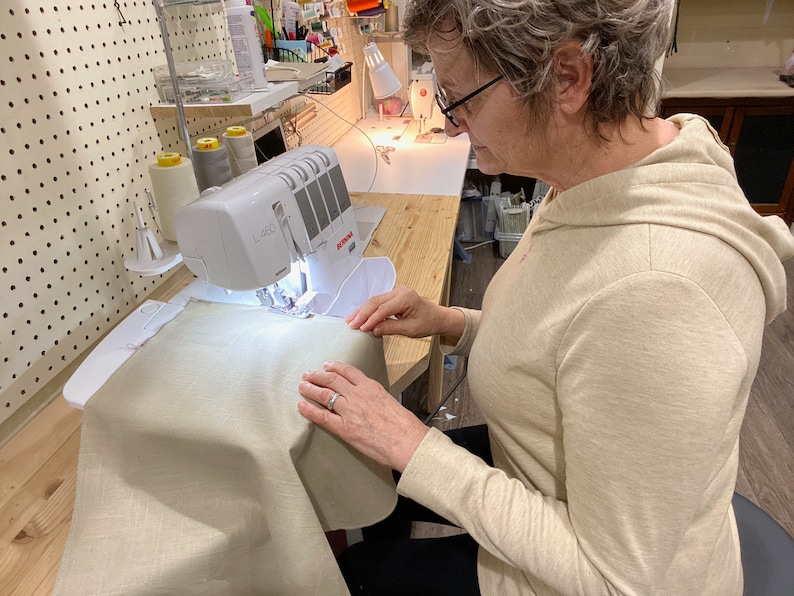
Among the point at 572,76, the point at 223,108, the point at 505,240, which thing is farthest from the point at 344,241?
the point at 505,240

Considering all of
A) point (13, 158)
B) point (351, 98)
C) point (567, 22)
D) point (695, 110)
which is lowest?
point (695, 110)

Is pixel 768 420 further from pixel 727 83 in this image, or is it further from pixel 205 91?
pixel 205 91

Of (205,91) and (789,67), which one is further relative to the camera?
(789,67)

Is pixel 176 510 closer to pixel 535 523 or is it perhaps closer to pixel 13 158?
pixel 535 523

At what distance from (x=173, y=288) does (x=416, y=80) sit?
1696mm

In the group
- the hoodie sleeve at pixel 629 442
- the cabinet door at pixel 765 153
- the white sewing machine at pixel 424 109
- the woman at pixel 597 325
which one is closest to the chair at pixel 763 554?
the woman at pixel 597 325

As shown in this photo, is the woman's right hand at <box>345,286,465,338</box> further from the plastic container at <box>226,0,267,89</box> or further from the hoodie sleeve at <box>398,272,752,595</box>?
the plastic container at <box>226,0,267,89</box>

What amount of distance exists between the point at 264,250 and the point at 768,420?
2.12 m

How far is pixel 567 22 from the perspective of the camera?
1.91ft

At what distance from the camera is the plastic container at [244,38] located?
1.23 m

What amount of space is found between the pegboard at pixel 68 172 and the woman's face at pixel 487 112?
71 cm

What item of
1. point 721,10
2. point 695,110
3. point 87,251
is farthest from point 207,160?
point 721,10

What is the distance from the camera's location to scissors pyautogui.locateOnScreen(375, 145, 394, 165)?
7.34 ft

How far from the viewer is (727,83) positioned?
3.15 m
